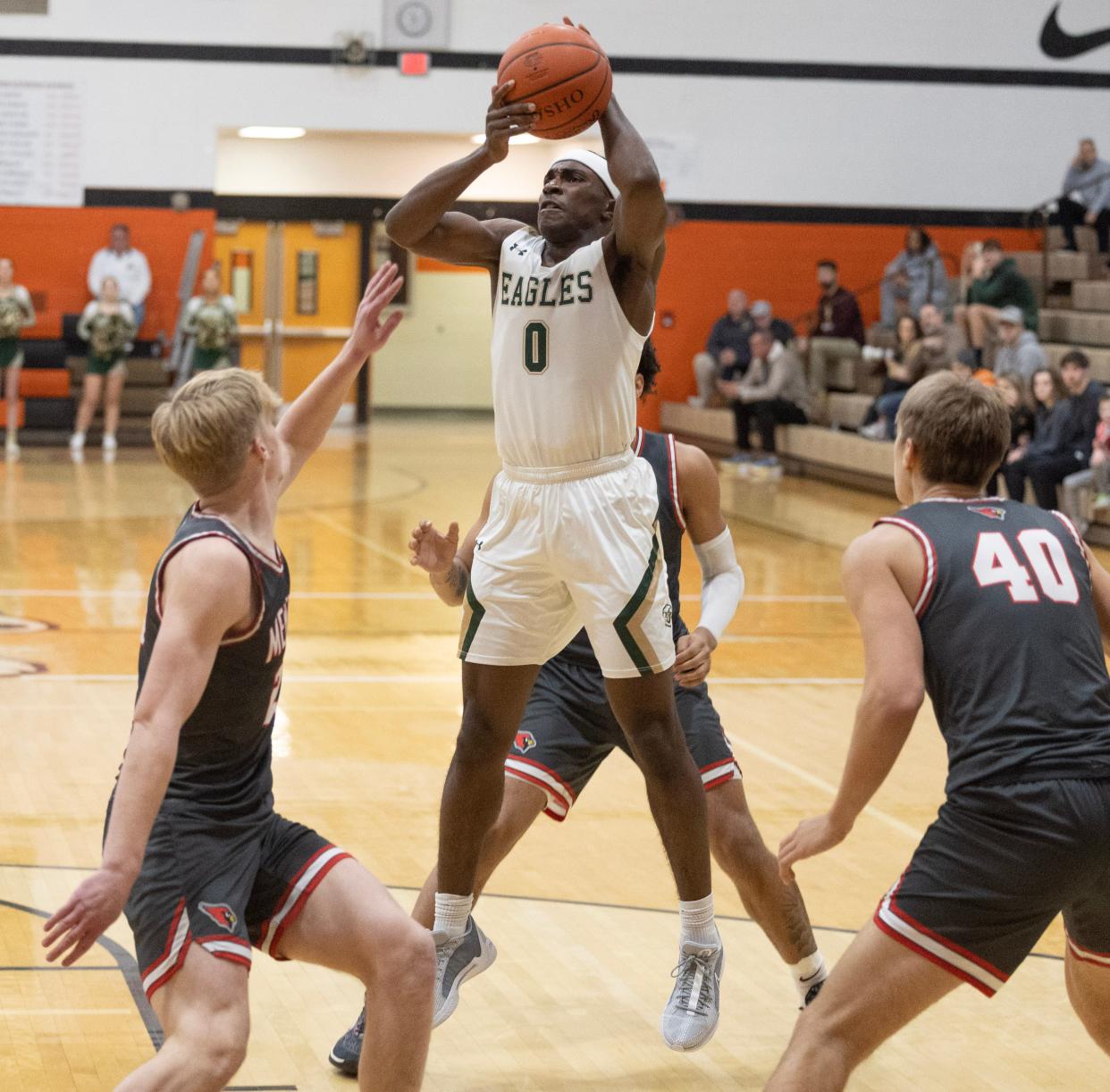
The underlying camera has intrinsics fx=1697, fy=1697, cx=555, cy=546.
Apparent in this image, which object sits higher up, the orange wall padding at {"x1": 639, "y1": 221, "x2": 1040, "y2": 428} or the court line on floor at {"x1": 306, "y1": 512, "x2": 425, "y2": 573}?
the orange wall padding at {"x1": 639, "y1": 221, "x2": 1040, "y2": 428}

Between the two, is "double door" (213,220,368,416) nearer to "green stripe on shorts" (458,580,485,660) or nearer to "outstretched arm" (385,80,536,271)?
"outstretched arm" (385,80,536,271)

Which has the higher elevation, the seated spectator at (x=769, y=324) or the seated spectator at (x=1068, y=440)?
the seated spectator at (x=769, y=324)

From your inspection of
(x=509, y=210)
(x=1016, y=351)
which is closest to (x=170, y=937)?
(x=1016, y=351)

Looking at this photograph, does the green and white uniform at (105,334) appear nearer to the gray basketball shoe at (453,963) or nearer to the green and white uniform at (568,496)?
the green and white uniform at (568,496)

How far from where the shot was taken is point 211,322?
17.0 m

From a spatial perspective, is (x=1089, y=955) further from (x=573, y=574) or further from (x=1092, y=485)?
(x=1092, y=485)

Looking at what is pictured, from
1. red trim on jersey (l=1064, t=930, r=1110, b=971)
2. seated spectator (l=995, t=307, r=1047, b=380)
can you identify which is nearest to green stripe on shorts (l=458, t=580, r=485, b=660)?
red trim on jersey (l=1064, t=930, r=1110, b=971)

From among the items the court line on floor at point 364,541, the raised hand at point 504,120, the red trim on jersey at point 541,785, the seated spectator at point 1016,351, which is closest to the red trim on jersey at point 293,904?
the red trim on jersey at point 541,785

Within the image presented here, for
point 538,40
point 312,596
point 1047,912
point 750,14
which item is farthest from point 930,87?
point 1047,912

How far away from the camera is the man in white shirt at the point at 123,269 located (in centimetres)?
1775

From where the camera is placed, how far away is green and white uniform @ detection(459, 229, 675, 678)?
3.60 metres

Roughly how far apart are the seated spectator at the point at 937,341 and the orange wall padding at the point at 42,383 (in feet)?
28.3

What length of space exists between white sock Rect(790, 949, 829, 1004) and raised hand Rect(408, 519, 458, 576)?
122 cm

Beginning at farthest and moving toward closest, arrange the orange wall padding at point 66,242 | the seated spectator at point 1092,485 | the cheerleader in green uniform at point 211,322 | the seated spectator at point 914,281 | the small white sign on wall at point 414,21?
the small white sign on wall at point 414,21
the orange wall padding at point 66,242
the seated spectator at point 914,281
the cheerleader in green uniform at point 211,322
the seated spectator at point 1092,485
